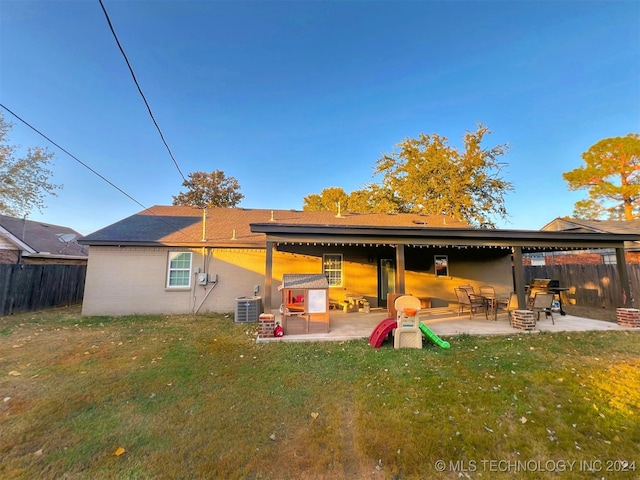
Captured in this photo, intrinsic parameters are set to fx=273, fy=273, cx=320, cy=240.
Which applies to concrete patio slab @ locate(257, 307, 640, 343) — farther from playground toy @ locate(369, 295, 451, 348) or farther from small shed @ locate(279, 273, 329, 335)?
playground toy @ locate(369, 295, 451, 348)

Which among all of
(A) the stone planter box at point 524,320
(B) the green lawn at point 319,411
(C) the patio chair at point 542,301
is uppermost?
(C) the patio chair at point 542,301

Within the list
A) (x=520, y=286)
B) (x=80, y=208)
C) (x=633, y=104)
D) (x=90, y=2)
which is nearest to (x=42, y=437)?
(x=90, y=2)

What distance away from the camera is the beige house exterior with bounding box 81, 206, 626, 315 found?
705cm

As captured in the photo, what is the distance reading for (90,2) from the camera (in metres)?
4.59

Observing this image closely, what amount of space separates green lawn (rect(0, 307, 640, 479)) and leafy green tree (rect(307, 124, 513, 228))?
17026 mm

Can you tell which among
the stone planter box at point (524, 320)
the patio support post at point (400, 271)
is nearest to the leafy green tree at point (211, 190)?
the patio support post at point (400, 271)

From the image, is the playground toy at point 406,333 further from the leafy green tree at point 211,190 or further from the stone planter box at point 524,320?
the leafy green tree at point 211,190

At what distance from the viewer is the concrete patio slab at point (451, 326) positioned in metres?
6.05

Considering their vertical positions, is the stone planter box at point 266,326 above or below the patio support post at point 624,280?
below

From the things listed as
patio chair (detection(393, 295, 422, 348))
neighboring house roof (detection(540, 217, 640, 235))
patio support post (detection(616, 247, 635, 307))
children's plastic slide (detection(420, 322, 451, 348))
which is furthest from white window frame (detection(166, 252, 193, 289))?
neighboring house roof (detection(540, 217, 640, 235))

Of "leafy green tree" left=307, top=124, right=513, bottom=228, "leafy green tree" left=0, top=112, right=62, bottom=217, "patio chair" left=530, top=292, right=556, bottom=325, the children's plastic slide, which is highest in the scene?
"leafy green tree" left=307, top=124, right=513, bottom=228

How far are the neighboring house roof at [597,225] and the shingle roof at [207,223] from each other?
23.6 feet

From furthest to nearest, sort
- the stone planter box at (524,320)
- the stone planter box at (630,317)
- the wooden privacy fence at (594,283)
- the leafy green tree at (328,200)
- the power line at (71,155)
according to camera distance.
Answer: the leafy green tree at (328,200), the wooden privacy fence at (594,283), the stone planter box at (630,317), the stone planter box at (524,320), the power line at (71,155)

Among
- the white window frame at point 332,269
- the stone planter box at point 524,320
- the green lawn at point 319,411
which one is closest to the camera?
the green lawn at point 319,411
